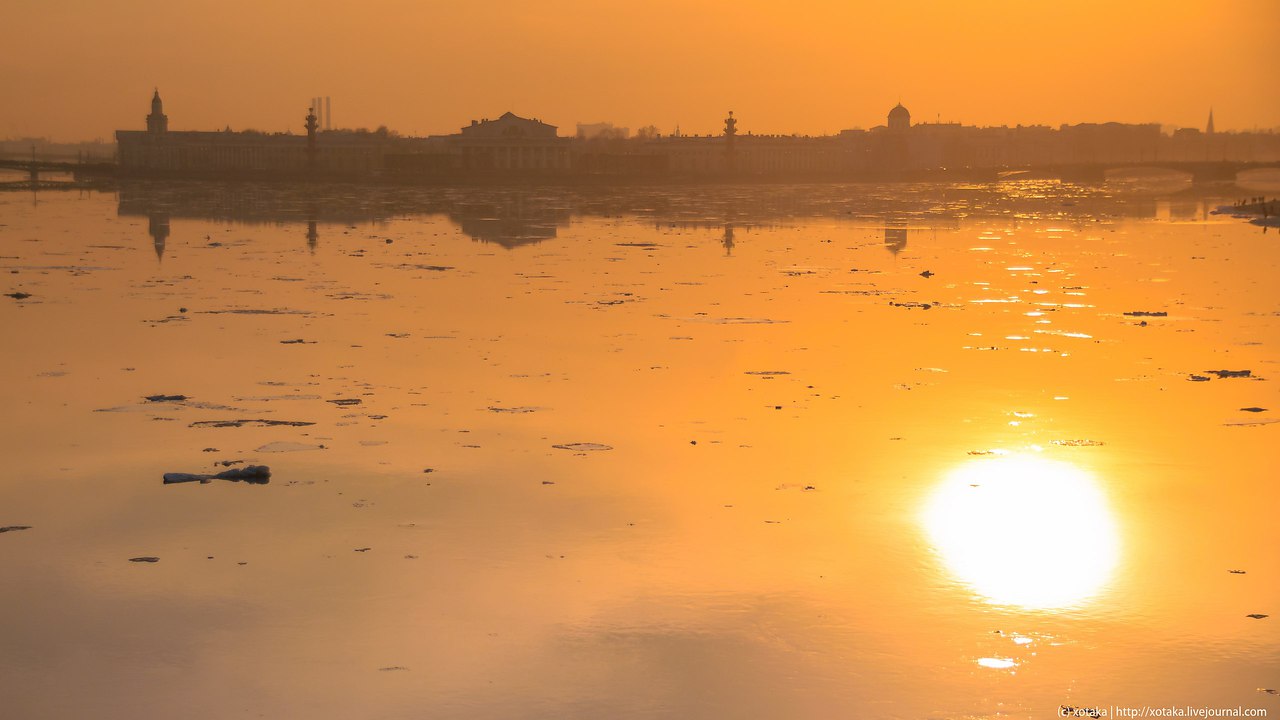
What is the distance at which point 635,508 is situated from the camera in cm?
870

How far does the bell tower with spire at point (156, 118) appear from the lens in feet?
531

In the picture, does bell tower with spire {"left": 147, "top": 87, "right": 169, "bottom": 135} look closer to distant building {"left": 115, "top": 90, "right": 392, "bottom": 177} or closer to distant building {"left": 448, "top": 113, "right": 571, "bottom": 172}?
distant building {"left": 115, "top": 90, "right": 392, "bottom": 177}

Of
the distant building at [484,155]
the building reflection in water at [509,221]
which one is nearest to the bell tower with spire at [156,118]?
the distant building at [484,155]

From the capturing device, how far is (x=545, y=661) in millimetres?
6281

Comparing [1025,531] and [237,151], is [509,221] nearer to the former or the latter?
[1025,531]

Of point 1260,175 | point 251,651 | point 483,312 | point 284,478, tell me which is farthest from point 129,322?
point 1260,175

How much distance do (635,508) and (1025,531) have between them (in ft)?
7.56

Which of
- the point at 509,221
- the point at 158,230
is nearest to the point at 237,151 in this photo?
the point at 509,221

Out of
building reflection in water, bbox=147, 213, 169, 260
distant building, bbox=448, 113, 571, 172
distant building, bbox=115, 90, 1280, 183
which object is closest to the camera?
building reflection in water, bbox=147, 213, 169, 260

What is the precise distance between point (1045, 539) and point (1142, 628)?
4.10 feet

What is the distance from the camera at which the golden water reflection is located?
23.6ft

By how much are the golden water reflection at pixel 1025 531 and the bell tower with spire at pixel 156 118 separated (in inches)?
6397

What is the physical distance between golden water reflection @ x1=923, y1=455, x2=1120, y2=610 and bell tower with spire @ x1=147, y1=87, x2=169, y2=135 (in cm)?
16247

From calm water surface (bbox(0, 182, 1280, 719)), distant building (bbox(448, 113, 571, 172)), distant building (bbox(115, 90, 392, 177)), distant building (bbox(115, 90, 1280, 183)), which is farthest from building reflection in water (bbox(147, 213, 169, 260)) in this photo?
distant building (bbox(115, 90, 392, 177))
